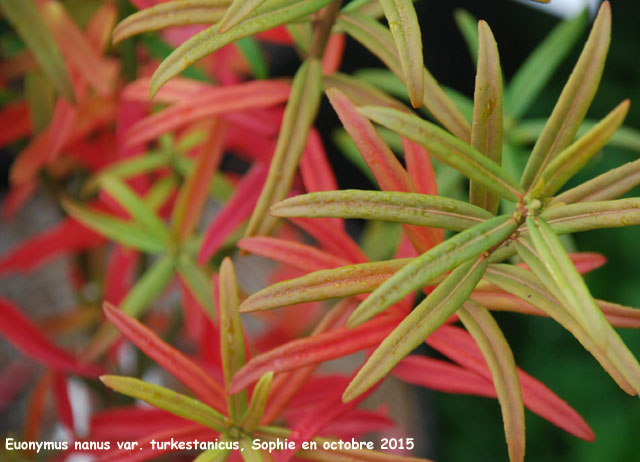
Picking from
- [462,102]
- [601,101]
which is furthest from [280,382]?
[601,101]

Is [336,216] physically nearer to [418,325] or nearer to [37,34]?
[418,325]

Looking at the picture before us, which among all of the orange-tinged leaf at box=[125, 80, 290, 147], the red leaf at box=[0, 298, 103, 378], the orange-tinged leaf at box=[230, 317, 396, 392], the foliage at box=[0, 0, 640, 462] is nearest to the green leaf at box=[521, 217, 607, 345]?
the foliage at box=[0, 0, 640, 462]

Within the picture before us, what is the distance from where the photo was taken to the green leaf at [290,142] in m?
0.38

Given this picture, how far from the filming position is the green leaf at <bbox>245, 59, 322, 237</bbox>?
379 mm

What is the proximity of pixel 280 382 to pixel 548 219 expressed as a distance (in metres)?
0.19

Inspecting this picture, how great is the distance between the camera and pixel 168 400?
35cm

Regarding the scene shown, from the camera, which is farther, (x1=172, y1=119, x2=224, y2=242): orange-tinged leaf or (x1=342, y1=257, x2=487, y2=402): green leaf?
(x1=172, y1=119, x2=224, y2=242): orange-tinged leaf

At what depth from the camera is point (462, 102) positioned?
57 centimetres

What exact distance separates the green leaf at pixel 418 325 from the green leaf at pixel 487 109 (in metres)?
0.04

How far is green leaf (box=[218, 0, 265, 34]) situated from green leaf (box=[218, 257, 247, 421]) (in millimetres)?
126

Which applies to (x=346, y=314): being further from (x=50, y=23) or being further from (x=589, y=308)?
(x=50, y=23)

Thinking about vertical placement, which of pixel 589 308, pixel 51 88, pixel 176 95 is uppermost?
pixel 51 88

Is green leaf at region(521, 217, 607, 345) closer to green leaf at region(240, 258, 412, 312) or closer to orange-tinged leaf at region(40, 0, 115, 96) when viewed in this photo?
green leaf at region(240, 258, 412, 312)

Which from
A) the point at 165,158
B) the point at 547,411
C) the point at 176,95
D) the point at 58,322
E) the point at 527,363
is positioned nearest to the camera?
the point at 547,411
